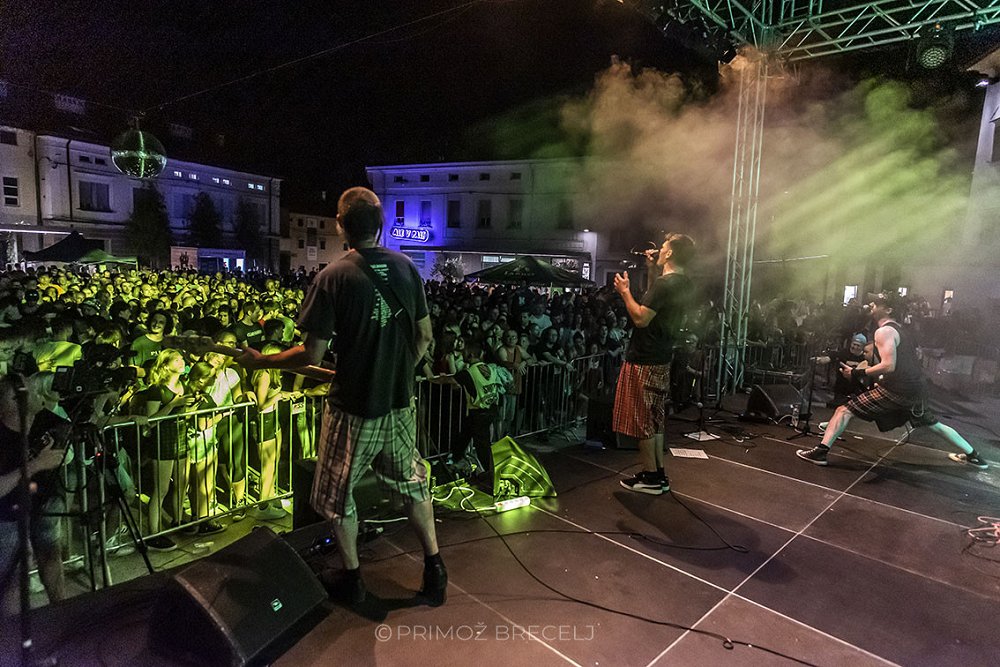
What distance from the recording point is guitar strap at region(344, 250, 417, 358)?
8.70 feet

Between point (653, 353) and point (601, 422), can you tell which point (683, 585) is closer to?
point (653, 353)

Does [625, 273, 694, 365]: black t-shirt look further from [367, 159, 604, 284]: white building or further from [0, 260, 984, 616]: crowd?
[367, 159, 604, 284]: white building

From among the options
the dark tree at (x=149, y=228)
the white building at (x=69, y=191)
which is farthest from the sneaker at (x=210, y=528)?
the dark tree at (x=149, y=228)

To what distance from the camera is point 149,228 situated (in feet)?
101

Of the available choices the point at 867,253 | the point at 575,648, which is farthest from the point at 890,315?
the point at 867,253

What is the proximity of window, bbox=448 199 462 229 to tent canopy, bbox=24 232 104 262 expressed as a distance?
21.5 metres

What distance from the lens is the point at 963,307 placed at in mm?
17047

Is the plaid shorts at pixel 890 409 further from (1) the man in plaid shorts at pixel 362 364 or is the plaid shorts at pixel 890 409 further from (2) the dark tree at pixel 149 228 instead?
(2) the dark tree at pixel 149 228

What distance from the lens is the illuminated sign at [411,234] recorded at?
36.2 meters

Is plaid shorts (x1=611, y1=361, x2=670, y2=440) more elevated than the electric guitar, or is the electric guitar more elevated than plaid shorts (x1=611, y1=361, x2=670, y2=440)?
the electric guitar

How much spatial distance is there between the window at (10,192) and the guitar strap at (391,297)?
113 feet

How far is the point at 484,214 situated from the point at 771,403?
29.7 metres

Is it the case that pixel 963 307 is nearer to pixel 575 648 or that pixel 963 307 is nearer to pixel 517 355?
pixel 517 355

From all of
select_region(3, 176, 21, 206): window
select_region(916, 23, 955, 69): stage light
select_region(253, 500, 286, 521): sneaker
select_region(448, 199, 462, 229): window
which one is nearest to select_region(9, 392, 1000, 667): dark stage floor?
select_region(253, 500, 286, 521): sneaker
